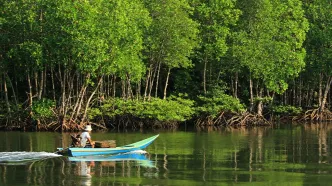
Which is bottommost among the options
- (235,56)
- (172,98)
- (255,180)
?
(255,180)

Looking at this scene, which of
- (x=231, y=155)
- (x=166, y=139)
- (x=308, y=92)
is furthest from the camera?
(x=308, y=92)

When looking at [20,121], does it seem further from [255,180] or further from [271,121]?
[255,180]

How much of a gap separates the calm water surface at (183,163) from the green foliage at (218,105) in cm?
880

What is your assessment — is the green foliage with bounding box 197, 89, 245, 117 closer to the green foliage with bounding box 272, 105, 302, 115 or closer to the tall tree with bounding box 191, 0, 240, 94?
the tall tree with bounding box 191, 0, 240, 94

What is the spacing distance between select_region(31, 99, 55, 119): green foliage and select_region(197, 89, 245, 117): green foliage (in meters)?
9.66

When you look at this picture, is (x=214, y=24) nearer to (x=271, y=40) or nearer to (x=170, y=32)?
(x=170, y=32)

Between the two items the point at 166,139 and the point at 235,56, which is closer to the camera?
the point at 166,139

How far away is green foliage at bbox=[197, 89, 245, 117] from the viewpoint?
136 ft

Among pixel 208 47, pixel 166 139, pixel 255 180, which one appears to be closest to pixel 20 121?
pixel 166 139

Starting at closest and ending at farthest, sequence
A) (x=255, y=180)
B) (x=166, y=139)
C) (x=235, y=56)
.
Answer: (x=255, y=180) < (x=166, y=139) < (x=235, y=56)

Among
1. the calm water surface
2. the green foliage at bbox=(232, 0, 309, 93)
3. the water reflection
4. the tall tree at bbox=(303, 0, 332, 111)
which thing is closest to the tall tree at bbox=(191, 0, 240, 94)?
the green foliage at bbox=(232, 0, 309, 93)

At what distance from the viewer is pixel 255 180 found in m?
18.0

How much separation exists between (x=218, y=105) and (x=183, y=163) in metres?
20.6

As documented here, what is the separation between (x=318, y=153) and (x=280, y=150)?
5.95 feet
